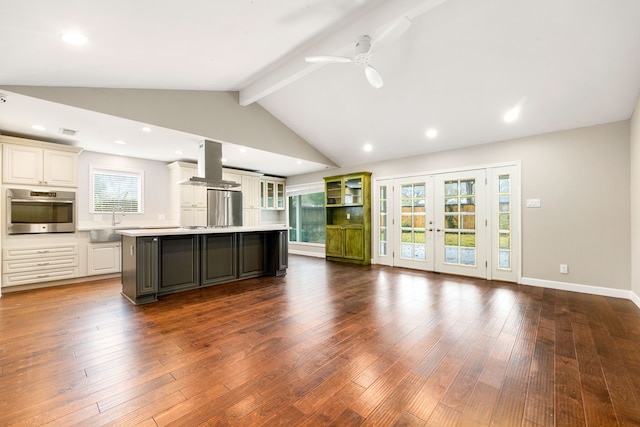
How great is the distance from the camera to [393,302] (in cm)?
349

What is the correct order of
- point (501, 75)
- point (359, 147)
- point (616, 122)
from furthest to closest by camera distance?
point (359, 147) < point (616, 122) < point (501, 75)

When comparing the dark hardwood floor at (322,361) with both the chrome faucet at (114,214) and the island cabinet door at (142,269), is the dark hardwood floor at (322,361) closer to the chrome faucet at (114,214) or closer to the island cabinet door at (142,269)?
the island cabinet door at (142,269)

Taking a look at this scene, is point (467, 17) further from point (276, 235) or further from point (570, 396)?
point (276, 235)

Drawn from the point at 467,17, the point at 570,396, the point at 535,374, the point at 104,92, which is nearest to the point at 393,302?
the point at 535,374

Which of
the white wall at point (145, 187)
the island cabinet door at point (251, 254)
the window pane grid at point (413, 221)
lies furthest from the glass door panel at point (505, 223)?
the white wall at point (145, 187)

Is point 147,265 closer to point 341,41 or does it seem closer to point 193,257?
point 193,257

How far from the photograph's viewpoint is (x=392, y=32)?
239 centimetres

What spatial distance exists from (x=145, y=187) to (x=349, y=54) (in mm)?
5233

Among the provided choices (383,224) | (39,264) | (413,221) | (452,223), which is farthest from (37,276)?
(452,223)

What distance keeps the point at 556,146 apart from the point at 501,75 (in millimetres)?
1725

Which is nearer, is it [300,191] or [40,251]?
[40,251]

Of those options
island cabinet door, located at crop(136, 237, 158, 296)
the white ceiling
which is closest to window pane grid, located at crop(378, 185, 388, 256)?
the white ceiling

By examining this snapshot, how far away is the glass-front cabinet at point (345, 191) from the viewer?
21.7 feet

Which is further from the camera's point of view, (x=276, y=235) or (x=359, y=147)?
(x=359, y=147)
